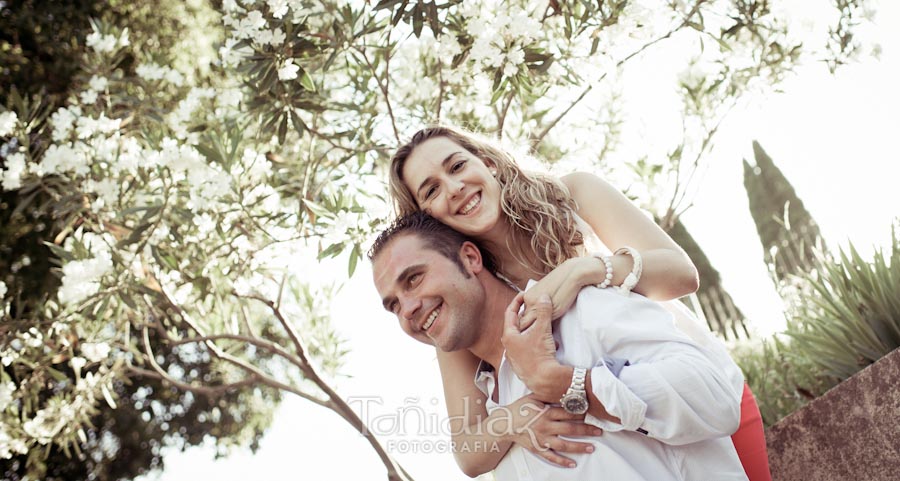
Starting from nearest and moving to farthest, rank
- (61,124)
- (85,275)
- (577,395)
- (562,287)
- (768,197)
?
(577,395) → (562,287) → (85,275) → (61,124) → (768,197)

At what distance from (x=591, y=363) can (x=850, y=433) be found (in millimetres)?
1683

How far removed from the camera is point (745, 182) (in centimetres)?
2083

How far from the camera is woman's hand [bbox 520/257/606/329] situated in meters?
2.13

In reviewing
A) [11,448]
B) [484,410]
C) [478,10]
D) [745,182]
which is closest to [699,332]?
[484,410]

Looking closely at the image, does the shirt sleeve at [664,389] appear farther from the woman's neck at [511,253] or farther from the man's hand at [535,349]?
the woman's neck at [511,253]

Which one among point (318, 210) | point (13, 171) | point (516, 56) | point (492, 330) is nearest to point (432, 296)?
point (492, 330)

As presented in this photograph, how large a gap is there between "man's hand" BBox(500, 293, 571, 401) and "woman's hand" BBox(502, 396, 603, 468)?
54 mm

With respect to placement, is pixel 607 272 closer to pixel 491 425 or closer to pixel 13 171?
pixel 491 425

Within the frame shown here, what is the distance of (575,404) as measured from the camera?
1.93 meters

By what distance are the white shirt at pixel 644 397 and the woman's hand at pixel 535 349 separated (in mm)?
93

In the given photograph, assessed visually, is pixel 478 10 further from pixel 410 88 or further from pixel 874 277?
pixel 874 277

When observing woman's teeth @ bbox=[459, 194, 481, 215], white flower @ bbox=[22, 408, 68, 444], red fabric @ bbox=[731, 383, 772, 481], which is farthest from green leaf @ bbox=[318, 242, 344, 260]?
white flower @ bbox=[22, 408, 68, 444]

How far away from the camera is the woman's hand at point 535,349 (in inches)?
78.2

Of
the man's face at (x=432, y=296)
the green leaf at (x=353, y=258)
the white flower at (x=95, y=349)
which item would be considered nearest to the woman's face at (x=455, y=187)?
the man's face at (x=432, y=296)
